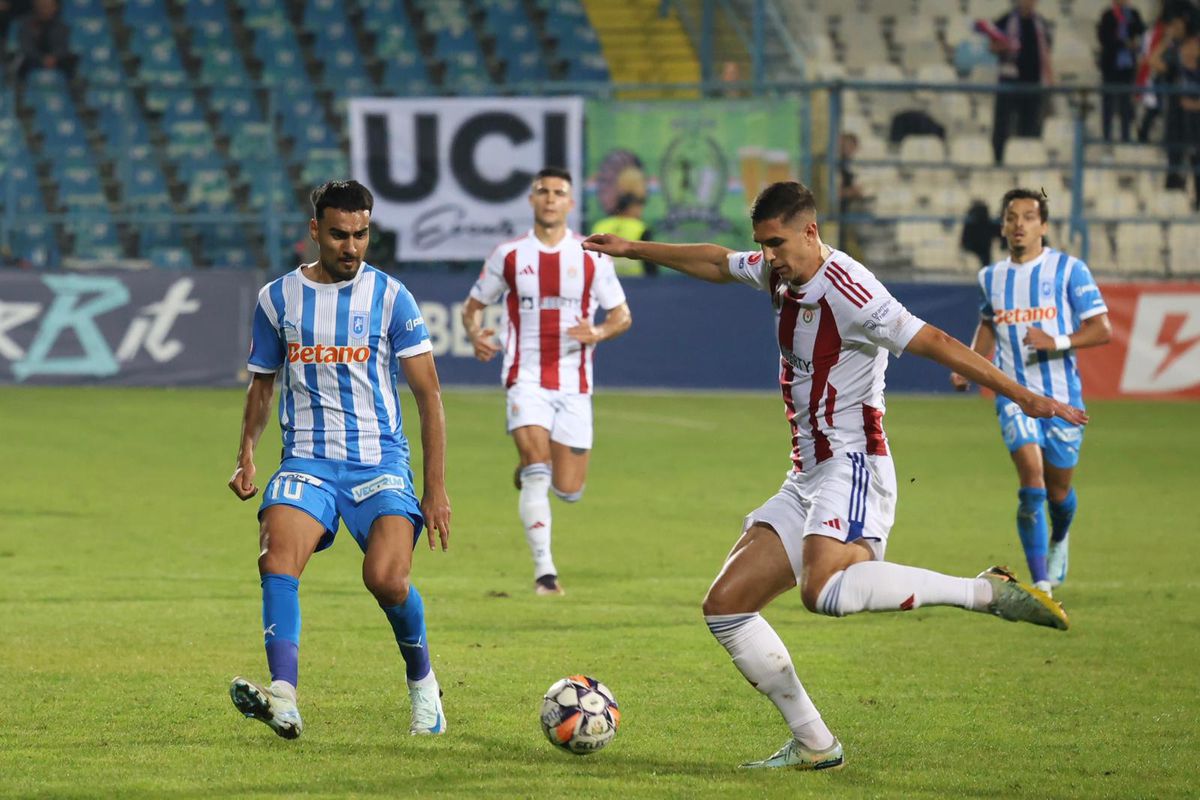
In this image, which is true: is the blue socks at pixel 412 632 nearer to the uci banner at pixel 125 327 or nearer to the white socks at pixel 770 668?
the white socks at pixel 770 668

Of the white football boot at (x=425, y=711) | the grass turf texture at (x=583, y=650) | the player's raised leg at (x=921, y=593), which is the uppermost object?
the player's raised leg at (x=921, y=593)

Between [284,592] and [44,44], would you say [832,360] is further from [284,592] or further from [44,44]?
[44,44]

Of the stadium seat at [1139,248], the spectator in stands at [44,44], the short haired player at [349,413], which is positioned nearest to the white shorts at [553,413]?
the short haired player at [349,413]

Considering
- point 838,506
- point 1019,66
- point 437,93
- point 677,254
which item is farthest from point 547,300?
point 1019,66

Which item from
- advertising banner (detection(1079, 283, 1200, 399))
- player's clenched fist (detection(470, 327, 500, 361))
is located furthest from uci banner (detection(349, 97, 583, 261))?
player's clenched fist (detection(470, 327, 500, 361))

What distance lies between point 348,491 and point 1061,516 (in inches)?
211

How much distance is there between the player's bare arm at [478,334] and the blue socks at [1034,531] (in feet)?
10.3

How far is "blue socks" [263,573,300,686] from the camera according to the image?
6.31 metres

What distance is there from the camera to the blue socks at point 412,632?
21.5ft

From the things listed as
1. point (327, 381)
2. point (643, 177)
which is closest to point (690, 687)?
point (327, 381)

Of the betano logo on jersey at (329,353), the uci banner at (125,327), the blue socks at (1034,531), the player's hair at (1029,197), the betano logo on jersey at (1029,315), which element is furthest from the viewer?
the uci banner at (125,327)

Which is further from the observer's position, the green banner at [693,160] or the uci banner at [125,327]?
the green banner at [693,160]

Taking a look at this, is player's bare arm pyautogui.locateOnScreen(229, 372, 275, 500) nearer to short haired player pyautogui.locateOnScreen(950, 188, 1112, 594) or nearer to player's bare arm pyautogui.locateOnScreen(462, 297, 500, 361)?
player's bare arm pyautogui.locateOnScreen(462, 297, 500, 361)

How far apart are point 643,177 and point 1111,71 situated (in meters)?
6.98
